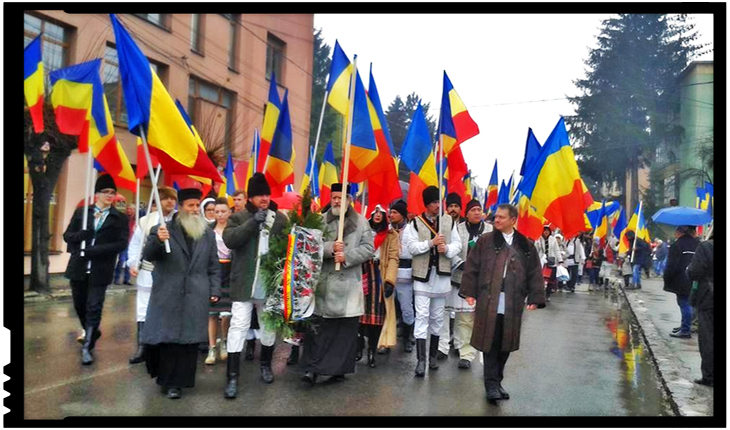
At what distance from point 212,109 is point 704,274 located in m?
18.5

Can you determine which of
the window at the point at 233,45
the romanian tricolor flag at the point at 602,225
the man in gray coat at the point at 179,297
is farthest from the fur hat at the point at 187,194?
the window at the point at 233,45

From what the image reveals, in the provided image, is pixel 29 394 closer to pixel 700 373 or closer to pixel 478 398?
pixel 478 398

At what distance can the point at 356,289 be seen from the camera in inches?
259

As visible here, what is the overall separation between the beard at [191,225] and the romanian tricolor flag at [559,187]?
12.4ft

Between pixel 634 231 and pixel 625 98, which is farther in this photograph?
pixel 625 98

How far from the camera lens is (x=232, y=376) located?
6.02 meters

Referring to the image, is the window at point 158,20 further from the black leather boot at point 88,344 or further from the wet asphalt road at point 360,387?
the black leather boot at point 88,344

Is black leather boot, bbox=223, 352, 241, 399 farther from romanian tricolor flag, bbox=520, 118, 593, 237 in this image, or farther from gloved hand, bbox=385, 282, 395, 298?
romanian tricolor flag, bbox=520, 118, 593, 237

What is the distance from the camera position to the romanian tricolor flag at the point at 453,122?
8.01m

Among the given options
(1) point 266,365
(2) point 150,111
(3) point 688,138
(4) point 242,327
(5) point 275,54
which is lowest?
(1) point 266,365

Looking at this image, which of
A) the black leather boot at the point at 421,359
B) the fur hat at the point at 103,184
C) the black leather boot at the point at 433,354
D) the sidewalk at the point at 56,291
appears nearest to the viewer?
the black leather boot at the point at 421,359

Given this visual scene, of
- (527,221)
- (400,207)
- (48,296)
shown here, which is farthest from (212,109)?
(400,207)

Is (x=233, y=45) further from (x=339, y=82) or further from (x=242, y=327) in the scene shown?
(x=242, y=327)

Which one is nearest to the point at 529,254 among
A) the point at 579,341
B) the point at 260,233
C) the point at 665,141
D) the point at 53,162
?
the point at 260,233
